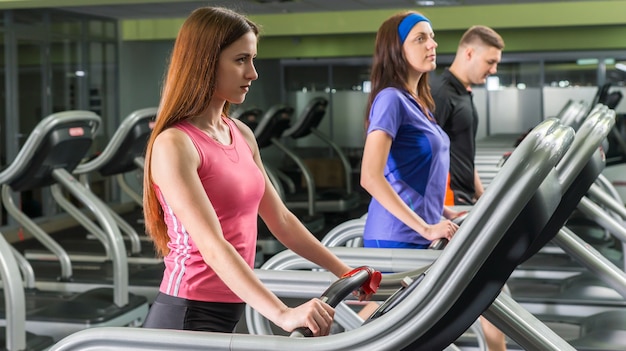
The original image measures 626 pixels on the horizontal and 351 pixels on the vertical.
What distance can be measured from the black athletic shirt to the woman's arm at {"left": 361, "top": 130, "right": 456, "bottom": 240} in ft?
2.35

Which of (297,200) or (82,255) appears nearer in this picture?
(82,255)

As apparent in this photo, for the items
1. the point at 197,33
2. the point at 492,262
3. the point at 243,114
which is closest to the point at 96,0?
the point at 243,114

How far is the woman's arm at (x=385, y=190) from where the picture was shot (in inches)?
99.0

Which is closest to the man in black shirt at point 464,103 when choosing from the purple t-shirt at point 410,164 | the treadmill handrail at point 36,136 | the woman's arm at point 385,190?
the purple t-shirt at point 410,164

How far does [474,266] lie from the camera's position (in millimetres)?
1356

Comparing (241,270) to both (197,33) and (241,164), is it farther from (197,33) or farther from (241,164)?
(197,33)

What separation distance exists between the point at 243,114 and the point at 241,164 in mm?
6397

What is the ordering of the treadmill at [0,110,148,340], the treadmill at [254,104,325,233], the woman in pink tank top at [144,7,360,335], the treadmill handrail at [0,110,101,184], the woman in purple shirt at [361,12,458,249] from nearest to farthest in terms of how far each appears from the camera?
the woman in pink tank top at [144,7,360,335] → the woman in purple shirt at [361,12,458,249] → the treadmill at [0,110,148,340] → the treadmill handrail at [0,110,101,184] → the treadmill at [254,104,325,233]

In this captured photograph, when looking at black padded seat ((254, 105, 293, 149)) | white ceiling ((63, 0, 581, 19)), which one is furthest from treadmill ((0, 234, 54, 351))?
white ceiling ((63, 0, 581, 19))

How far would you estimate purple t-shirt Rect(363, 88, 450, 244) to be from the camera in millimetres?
2662

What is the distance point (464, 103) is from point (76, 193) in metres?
2.59

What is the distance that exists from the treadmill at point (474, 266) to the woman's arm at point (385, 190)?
1025mm

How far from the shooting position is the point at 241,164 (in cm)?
182

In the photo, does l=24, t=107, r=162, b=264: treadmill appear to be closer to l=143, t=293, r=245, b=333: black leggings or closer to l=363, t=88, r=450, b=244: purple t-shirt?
l=363, t=88, r=450, b=244: purple t-shirt
